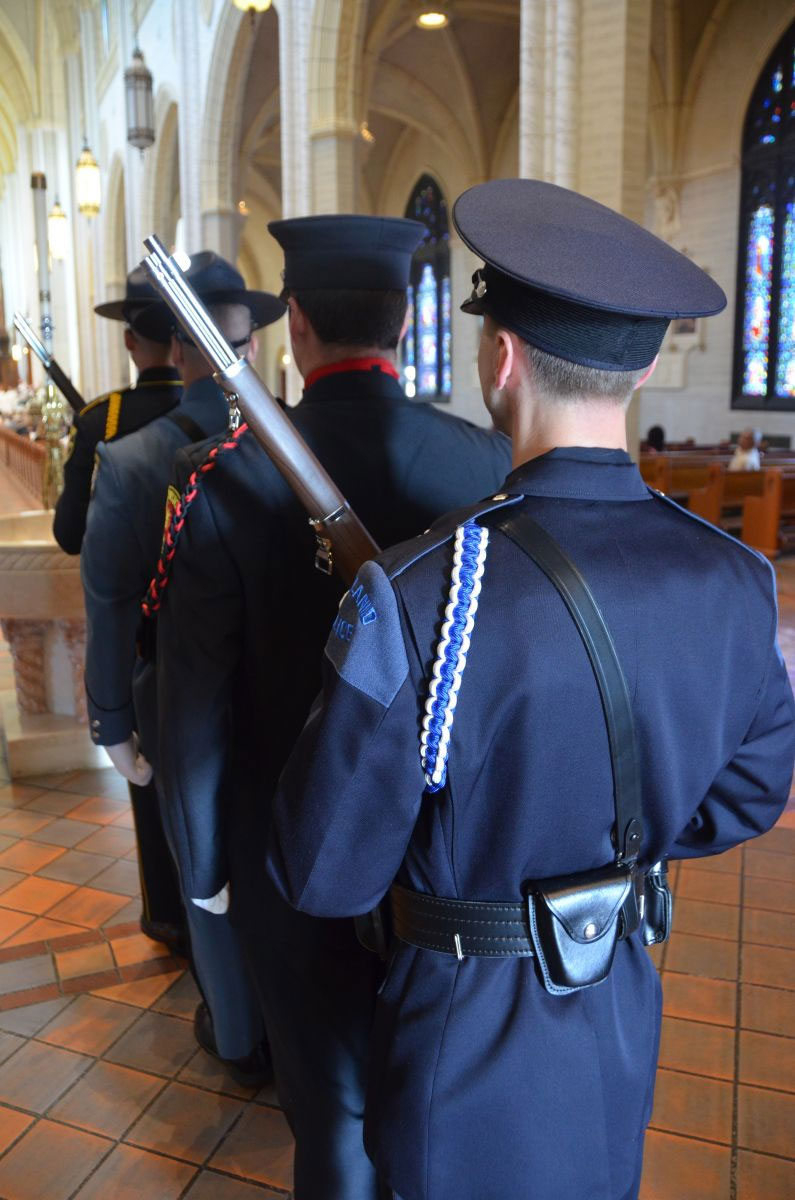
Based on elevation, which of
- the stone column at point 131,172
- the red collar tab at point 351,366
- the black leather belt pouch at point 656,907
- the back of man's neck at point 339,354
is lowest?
the black leather belt pouch at point 656,907

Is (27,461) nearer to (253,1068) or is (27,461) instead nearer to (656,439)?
(656,439)

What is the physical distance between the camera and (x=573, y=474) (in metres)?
1.06

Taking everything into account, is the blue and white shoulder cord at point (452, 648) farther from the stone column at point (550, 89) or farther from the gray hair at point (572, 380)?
the stone column at point (550, 89)

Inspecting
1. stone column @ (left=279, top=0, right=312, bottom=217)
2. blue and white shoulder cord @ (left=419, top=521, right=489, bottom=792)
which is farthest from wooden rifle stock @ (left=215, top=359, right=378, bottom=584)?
stone column @ (left=279, top=0, right=312, bottom=217)

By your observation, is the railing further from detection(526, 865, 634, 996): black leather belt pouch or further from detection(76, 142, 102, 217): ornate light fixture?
detection(526, 865, 634, 996): black leather belt pouch

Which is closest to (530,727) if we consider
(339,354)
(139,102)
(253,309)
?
(339,354)

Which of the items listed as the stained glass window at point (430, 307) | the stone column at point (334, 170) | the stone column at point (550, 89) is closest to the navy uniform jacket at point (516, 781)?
the stone column at point (550, 89)

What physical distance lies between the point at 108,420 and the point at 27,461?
435 inches

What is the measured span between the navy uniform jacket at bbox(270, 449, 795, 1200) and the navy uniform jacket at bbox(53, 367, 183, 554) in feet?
5.75

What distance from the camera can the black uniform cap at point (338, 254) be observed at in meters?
1.59

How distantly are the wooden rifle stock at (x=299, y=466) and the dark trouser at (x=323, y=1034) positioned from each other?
60cm

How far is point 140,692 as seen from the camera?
2135 mm

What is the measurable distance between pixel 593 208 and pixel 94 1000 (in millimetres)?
2305

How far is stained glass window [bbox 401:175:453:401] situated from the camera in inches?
821
